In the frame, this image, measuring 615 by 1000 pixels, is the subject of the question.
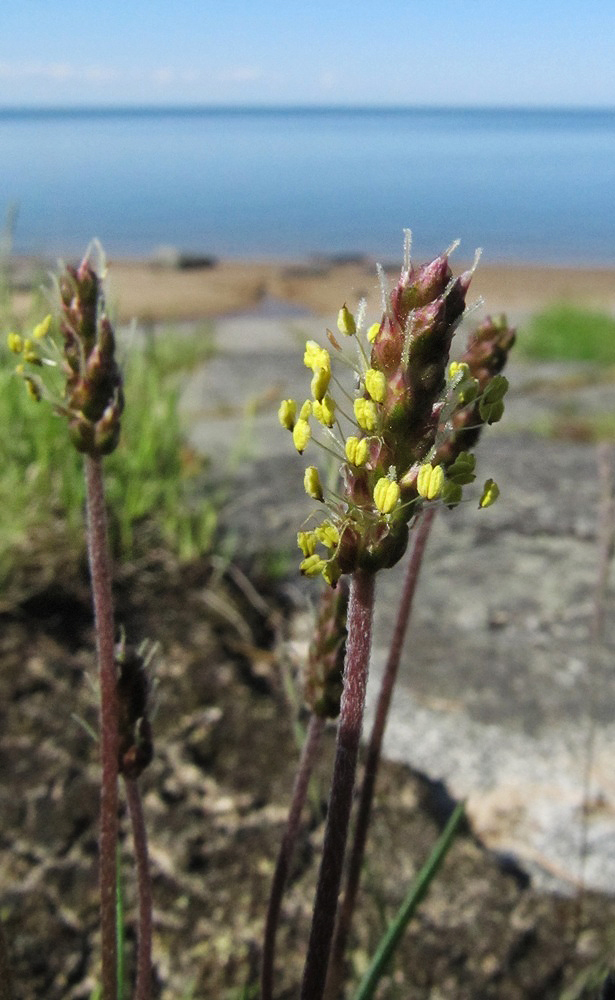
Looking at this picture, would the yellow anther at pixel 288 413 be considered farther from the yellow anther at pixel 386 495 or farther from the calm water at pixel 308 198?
the calm water at pixel 308 198

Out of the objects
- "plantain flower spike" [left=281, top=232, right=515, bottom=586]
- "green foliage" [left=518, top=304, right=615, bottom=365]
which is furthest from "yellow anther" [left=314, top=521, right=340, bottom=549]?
"green foliage" [left=518, top=304, right=615, bottom=365]

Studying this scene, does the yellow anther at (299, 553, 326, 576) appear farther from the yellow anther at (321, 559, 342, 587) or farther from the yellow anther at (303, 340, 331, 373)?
the yellow anther at (303, 340, 331, 373)

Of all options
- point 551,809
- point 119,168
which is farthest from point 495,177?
point 551,809

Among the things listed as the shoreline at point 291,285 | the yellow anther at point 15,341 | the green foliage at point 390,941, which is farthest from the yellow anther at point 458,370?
the shoreline at point 291,285

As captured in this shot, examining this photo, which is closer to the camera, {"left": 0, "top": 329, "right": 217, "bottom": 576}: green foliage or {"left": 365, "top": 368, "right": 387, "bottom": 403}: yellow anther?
{"left": 365, "top": 368, "right": 387, "bottom": 403}: yellow anther

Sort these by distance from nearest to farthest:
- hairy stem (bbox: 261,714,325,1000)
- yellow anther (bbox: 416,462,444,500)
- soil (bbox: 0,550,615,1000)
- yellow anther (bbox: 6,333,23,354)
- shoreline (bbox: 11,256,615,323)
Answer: yellow anther (bbox: 416,462,444,500) → yellow anther (bbox: 6,333,23,354) → hairy stem (bbox: 261,714,325,1000) → soil (bbox: 0,550,615,1000) → shoreline (bbox: 11,256,615,323)

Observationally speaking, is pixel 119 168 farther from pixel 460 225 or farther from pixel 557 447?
pixel 557 447
